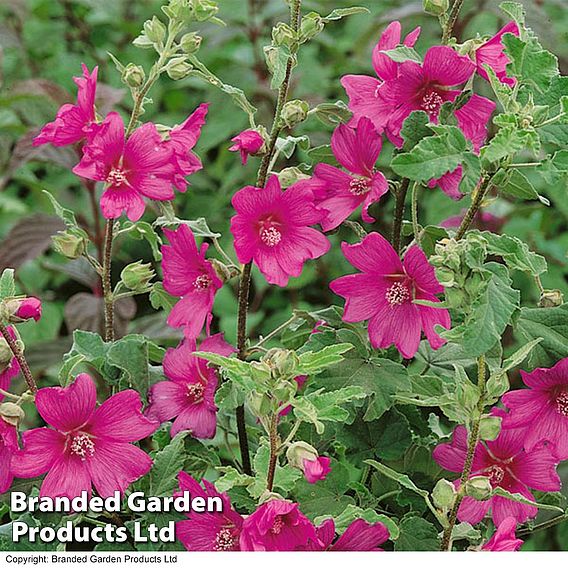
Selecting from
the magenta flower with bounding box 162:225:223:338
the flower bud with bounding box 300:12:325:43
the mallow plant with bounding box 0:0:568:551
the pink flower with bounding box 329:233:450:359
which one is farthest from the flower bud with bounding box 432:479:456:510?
the flower bud with bounding box 300:12:325:43

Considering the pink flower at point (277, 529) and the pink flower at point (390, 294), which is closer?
the pink flower at point (277, 529)

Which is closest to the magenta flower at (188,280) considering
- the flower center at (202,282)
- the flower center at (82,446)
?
the flower center at (202,282)

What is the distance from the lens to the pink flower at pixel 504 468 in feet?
2.28

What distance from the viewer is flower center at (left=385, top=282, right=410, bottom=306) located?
71 cm

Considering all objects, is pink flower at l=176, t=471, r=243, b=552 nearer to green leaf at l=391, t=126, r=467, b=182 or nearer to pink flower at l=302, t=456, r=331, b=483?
pink flower at l=302, t=456, r=331, b=483

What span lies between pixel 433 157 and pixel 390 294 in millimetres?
124

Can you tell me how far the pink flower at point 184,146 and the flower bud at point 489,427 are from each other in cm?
27

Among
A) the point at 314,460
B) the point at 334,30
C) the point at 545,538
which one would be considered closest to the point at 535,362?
the point at 314,460

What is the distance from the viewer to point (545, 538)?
107 centimetres

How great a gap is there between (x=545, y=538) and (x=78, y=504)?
0.57 m

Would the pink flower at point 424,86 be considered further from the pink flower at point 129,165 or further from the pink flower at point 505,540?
the pink flower at point 505,540

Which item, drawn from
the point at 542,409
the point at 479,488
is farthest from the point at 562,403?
the point at 479,488
